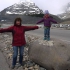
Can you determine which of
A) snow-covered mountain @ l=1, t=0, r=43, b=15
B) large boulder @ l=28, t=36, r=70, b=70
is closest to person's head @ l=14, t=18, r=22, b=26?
large boulder @ l=28, t=36, r=70, b=70

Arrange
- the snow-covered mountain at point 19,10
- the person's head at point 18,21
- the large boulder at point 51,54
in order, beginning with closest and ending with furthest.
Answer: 1. the large boulder at point 51,54
2. the person's head at point 18,21
3. the snow-covered mountain at point 19,10

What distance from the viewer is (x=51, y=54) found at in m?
6.90

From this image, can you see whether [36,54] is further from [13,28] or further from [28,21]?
[28,21]

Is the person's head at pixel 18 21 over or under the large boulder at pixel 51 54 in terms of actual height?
over

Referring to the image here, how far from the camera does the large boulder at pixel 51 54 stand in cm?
649

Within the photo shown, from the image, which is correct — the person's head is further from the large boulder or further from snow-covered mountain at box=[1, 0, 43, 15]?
snow-covered mountain at box=[1, 0, 43, 15]

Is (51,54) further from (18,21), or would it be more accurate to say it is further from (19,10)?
(19,10)

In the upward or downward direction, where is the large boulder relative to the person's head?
downward

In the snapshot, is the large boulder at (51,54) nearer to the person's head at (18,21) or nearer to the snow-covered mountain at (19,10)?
the person's head at (18,21)

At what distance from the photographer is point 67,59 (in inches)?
255

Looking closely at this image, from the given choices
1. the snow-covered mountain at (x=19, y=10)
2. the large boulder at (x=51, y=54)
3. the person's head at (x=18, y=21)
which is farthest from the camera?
the snow-covered mountain at (x=19, y=10)

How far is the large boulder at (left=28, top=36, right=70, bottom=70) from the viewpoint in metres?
6.49

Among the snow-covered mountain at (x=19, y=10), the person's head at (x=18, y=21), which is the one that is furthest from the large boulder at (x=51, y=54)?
the snow-covered mountain at (x=19, y=10)

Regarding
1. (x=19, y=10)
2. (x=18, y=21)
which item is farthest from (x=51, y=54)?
(x=19, y=10)
